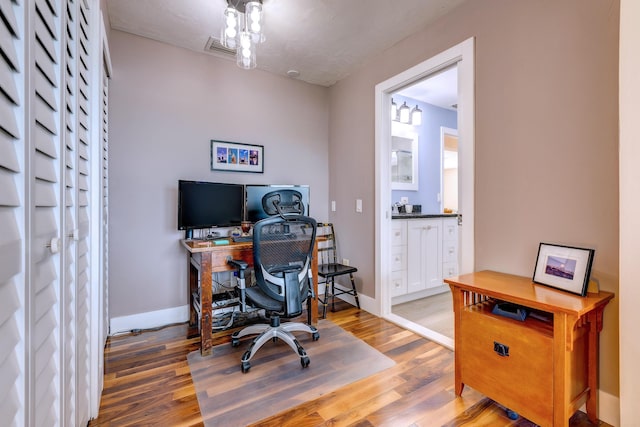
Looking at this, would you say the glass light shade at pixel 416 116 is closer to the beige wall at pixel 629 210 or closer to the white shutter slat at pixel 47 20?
the beige wall at pixel 629 210

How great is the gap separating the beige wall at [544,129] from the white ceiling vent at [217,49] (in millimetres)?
1722

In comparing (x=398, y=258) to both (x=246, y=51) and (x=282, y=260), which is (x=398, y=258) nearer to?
(x=282, y=260)

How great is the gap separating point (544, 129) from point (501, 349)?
48.4 inches

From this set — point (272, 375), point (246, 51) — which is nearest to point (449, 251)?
point (272, 375)

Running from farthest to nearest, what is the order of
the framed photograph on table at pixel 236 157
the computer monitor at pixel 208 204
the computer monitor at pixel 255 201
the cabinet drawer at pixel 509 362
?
the framed photograph on table at pixel 236 157 < the computer monitor at pixel 255 201 < the computer monitor at pixel 208 204 < the cabinet drawer at pixel 509 362

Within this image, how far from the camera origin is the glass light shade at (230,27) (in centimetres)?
193

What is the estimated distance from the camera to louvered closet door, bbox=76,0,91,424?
3.80ft

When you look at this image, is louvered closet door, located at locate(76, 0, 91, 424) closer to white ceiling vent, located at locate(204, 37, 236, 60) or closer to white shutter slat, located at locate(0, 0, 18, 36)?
white shutter slat, located at locate(0, 0, 18, 36)

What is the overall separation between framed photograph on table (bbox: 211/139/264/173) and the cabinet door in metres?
1.72

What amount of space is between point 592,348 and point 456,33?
2092 millimetres

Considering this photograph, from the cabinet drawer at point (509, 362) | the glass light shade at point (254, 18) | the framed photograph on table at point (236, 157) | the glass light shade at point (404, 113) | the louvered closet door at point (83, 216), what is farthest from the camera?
the glass light shade at point (404, 113)

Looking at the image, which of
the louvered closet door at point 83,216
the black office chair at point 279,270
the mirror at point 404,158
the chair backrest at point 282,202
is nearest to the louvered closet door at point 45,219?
the louvered closet door at point 83,216

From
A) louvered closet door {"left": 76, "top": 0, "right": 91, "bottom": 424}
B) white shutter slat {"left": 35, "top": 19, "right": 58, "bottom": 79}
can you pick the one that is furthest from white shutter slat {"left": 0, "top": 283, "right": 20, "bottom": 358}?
louvered closet door {"left": 76, "top": 0, "right": 91, "bottom": 424}

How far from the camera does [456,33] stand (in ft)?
6.87
